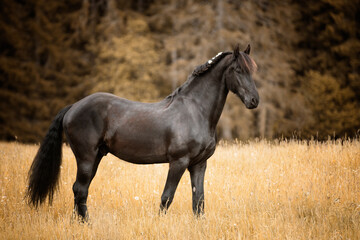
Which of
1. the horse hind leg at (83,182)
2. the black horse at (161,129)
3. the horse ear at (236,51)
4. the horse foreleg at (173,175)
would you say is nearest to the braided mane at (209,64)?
the black horse at (161,129)

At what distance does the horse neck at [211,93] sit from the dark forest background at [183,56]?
10428 mm

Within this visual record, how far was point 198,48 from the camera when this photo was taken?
15.8 metres

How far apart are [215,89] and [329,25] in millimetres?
15736

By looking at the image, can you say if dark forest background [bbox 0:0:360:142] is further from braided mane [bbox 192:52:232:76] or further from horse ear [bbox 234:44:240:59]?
horse ear [bbox 234:44:240:59]

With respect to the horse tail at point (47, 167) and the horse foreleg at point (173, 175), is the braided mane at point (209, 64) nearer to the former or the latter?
the horse foreleg at point (173, 175)

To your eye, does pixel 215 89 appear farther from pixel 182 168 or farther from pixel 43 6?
pixel 43 6

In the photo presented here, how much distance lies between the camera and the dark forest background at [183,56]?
611 inches

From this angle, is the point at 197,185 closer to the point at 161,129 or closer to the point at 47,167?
the point at 161,129

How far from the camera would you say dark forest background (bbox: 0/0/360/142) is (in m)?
15.5

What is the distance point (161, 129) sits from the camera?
4.44 meters

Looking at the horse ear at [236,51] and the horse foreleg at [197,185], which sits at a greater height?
the horse ear at [236,51]

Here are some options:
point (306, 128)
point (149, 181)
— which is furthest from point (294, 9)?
point (149, 181)

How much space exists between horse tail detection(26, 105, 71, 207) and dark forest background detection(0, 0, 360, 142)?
10800 mm

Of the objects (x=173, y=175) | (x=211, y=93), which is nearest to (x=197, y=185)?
(x=173, y=175)
